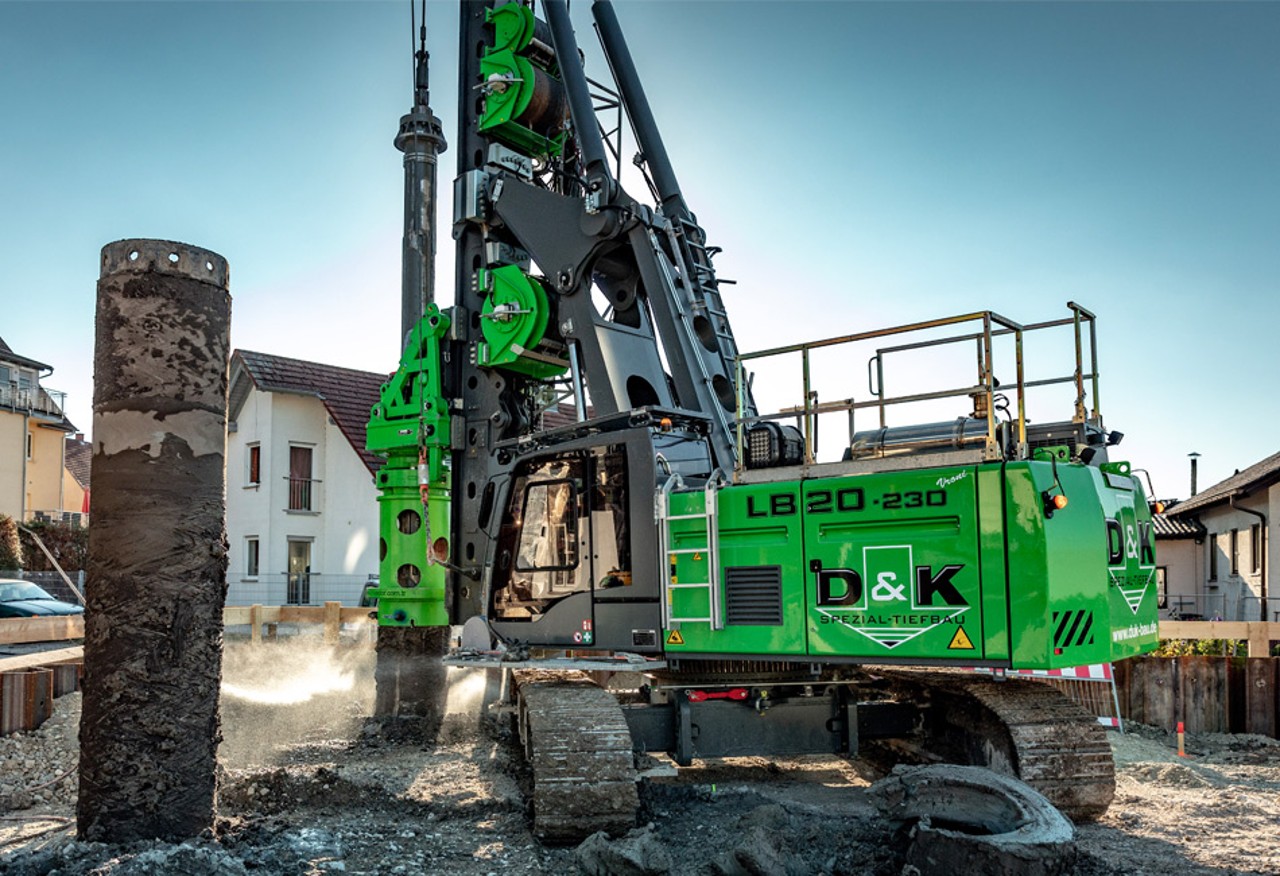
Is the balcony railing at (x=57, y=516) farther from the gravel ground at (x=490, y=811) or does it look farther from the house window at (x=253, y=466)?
the gravel ground at (x=490, y=811)

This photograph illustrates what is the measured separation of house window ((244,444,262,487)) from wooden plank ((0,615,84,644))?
18.6 metres

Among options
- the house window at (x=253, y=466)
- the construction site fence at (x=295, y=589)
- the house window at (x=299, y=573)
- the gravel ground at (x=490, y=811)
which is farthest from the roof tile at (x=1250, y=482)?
the house window at (x=253, y=466)

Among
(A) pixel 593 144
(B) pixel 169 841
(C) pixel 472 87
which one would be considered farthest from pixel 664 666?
(C) pixel 472 87

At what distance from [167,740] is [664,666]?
11.7 feet

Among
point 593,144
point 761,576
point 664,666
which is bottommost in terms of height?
point 664,666

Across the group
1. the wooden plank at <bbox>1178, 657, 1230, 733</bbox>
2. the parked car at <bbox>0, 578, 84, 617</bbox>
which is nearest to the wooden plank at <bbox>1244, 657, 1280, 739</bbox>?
the wooden plank at <bbox>1178, 657, 1230, 733</bbox>

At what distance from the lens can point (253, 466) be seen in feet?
99.5

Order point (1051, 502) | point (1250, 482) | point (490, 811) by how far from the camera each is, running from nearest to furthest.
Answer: point (1051, 502) < point (490, 811) < point (1250, 482)

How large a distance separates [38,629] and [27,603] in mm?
9058

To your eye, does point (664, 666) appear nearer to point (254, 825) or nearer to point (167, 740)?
point (254, 825)

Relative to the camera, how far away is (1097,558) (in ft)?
21.6

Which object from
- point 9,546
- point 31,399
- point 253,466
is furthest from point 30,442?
point 253,466

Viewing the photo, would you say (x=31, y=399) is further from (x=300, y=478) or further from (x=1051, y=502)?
(x=1051, y=502)

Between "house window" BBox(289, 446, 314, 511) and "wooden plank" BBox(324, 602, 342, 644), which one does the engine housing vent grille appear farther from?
"house window" BBox(289, 446, 314, 511)
